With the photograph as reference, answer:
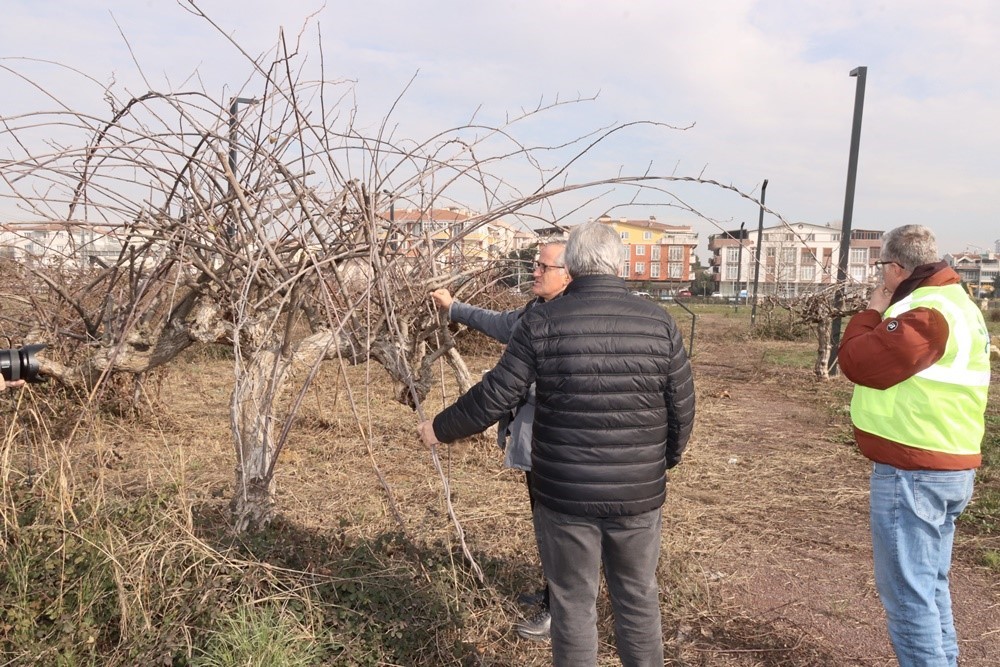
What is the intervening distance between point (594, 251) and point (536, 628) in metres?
1.58

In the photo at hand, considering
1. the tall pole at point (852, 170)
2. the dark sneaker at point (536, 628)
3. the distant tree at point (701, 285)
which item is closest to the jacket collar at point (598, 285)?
the dark sneaker at point (536, 628)

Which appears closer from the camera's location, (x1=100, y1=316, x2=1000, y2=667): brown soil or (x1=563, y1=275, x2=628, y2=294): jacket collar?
(x1=563, y1=275, x2=628, y2=294): jacket collar

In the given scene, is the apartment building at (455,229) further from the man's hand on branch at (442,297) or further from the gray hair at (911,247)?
the gray hair at (911,247)

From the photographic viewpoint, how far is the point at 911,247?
7.36ft

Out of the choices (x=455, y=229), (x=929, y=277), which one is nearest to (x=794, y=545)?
(x=929, y=277)

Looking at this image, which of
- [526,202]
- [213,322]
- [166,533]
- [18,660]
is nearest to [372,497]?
[213,322]

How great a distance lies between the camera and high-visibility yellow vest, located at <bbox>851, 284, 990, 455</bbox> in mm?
2133

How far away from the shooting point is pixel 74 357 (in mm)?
4105

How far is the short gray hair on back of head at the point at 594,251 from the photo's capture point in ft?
6.86

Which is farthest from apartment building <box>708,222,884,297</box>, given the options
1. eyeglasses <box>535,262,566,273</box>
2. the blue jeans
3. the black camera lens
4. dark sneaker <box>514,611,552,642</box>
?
the black camera lens

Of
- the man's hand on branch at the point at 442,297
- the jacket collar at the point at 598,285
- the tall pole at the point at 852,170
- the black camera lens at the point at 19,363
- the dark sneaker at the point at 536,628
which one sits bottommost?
the dark sneaker at the point at 536,628

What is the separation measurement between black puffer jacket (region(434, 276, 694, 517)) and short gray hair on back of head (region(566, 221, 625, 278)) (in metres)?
0.03

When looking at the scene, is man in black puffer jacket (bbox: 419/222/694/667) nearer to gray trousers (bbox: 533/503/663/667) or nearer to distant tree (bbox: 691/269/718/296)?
gray trousers (bbox: 533/503/663/667)

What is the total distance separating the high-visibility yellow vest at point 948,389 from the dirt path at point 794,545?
1.14m
